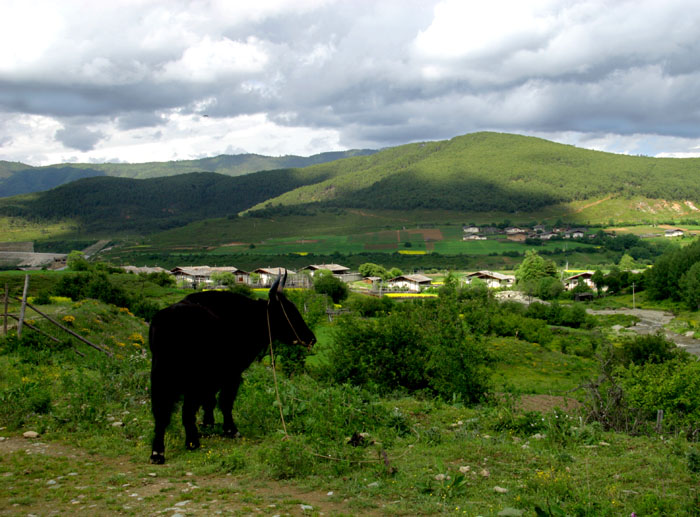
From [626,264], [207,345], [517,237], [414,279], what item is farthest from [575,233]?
[207,345]

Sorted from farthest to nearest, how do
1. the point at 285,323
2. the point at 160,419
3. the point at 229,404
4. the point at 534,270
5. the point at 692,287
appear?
the point at 534,270
the point at 692,287
the point at 285,323
the point at 229,404
the point at 160,419

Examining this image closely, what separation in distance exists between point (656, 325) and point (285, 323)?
7274 cm

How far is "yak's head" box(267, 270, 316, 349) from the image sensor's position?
9.20 meters

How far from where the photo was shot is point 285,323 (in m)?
9.28

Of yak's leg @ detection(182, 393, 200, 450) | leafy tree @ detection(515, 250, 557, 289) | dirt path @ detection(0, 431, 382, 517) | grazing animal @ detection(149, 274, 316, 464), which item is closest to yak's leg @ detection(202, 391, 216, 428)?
grazing animal @ detection(149, 274, 316, 464)

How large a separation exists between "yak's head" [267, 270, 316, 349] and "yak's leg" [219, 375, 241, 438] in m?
1.07

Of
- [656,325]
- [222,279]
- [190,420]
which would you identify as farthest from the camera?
[222,279]

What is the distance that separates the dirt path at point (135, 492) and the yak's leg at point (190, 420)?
0.73 meters

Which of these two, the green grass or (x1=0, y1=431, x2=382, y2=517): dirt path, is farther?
the green grass

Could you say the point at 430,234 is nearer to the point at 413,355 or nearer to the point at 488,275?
the point at 488,275

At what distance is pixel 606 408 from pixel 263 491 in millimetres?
9346

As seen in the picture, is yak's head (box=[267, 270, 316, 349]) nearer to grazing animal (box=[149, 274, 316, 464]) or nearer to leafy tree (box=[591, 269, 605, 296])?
grazing animal (box=[149, 274, 316, 464])

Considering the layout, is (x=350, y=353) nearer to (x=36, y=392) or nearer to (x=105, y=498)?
(x=36, y=392)

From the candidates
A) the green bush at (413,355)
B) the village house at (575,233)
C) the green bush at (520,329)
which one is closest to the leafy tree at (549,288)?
the green bush at (520,329)
